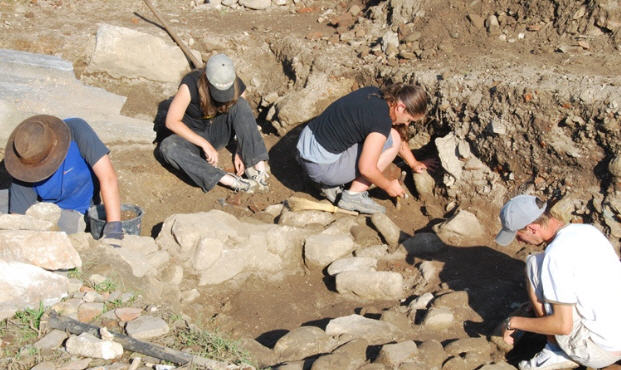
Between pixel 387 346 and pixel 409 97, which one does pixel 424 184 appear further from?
pixel 387 346

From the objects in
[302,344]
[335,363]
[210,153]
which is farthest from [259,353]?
[210,153]

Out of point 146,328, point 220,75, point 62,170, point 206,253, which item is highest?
A: point 220,75

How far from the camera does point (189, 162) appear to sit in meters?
5.25

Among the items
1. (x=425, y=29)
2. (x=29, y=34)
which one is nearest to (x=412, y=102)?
(x=425, y=29)

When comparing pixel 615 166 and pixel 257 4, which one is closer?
pixel 615 166

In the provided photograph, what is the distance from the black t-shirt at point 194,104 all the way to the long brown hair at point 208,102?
0.20 feet

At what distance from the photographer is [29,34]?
7.04 m

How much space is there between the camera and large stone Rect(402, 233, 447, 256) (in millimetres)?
4621

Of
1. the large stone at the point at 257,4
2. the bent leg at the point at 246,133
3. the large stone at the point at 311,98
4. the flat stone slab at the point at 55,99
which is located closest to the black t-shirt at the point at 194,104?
the bent leg at the point at 246,133

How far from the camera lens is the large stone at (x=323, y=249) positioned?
4.52m

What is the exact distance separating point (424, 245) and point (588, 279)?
174 cm

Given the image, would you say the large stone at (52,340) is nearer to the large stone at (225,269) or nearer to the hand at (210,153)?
the large stone at (225,269)

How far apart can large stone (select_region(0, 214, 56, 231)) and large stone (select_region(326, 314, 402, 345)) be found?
192 centimetres

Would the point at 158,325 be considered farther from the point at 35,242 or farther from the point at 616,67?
the point at 616,67
